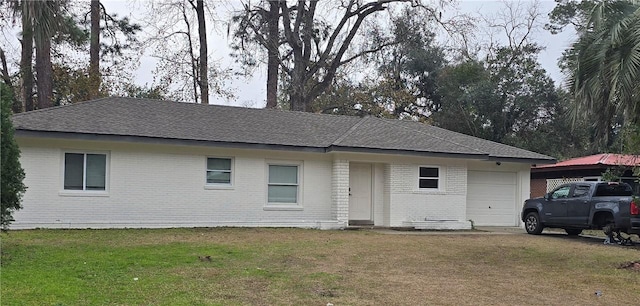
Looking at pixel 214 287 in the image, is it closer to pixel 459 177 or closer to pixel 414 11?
pixel 459 177

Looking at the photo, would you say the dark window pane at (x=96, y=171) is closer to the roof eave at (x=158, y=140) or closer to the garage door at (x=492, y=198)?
the roof eave at (x=158, y=140)

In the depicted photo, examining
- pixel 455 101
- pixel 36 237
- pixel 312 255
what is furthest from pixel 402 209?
pixel 455 101

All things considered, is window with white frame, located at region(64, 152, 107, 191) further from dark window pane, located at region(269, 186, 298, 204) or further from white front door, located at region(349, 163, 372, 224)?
white front door, located at region(349, 163, 372, 224)

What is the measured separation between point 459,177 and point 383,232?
14.4ft

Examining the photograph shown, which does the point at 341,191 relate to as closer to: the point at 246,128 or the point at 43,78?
the point at 246,128

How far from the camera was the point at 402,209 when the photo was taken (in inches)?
816

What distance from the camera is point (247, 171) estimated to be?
19.6 metres

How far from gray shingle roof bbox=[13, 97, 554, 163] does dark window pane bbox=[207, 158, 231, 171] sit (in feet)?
2.77

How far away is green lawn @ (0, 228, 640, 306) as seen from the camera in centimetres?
860

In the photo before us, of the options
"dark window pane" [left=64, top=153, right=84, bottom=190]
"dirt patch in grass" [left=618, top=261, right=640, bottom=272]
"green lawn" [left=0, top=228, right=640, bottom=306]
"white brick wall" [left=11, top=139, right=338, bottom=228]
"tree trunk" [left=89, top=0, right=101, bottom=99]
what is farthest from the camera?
"tree trunk" [left=89, top=0, right=101, bottom=99]

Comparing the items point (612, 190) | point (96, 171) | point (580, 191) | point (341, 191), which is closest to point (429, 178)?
point (341, 191)

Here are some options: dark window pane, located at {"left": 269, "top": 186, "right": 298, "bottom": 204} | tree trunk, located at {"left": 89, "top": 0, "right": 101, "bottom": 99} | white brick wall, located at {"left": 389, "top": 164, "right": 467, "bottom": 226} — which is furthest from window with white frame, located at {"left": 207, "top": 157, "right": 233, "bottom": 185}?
tree trunk, located at {"left": 89, "top": 0, "right": 101, "bottom": 99}

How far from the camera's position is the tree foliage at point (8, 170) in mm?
10961

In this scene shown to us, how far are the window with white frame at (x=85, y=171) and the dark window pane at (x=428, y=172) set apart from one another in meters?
10.5
